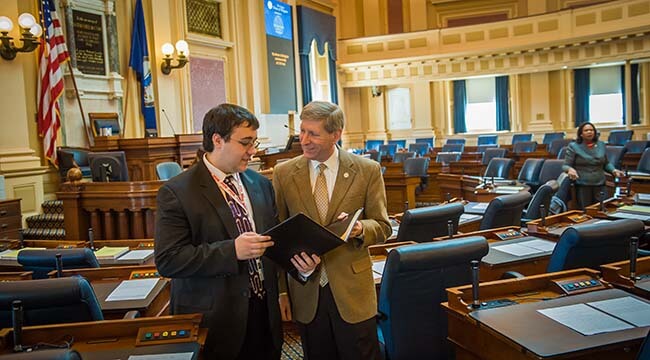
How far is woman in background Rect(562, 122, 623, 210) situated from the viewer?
5.90 meters

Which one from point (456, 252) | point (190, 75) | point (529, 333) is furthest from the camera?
point (190, 75)

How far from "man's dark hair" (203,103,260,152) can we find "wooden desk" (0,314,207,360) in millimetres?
585

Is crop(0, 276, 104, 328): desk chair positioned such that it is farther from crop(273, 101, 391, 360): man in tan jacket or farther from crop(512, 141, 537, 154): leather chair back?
crop(512, 141, 537, 154): leather chair back

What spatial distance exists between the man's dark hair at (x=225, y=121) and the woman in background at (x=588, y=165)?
480 centimetres

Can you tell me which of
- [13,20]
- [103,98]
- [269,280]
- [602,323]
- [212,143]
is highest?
[13,20]

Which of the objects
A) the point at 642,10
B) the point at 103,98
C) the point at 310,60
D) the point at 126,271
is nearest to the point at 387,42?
the point at 310,60

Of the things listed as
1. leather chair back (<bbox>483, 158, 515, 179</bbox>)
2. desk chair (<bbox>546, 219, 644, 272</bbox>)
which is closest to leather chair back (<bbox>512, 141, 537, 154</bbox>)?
leather chair back (<bbox>483, 158, 515, 179</bbox>)

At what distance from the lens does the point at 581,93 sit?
14.8 m

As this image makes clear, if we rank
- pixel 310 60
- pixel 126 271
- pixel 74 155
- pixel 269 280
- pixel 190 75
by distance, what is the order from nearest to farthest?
pixel 269 280 < pixel 126 271 < pixel 74 155 < pixel 190 75 < pixel 310 60

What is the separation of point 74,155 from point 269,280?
19.3ft

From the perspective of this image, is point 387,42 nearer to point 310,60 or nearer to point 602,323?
point 310,60

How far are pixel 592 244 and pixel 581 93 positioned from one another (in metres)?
13.6

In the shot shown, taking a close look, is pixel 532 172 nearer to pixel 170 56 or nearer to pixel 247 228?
pixel 170 56

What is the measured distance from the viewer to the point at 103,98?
809 cm
